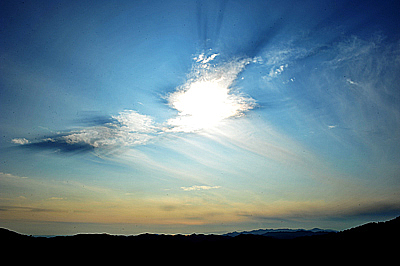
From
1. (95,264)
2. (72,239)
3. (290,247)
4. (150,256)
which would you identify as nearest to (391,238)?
(290,247)

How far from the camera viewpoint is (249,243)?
319 feet

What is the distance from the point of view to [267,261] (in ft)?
256

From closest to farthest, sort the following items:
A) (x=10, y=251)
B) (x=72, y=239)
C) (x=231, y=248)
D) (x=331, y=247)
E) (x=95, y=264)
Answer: (x=10, y=251) → (x=95, y=264) → (x=331, y=247) → (x=72, y=239) → (x=231, y=248)

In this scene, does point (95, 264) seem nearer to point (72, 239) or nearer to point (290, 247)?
point (72, 239)

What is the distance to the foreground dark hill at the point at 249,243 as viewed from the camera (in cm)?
6788

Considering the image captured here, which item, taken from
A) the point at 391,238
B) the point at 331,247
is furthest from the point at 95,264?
the point at 391,238

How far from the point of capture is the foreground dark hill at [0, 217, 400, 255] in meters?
67.9

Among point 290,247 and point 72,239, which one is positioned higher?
point 72,239

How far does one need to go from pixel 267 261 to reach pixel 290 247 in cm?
1265

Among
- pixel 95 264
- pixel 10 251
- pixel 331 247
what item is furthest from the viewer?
pixel 331 247

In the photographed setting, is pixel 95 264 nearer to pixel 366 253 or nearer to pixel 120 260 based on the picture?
pixel 120 260

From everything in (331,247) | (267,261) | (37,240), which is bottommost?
(267,261)

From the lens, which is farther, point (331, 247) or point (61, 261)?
point (331, 247)

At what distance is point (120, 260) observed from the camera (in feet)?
246
